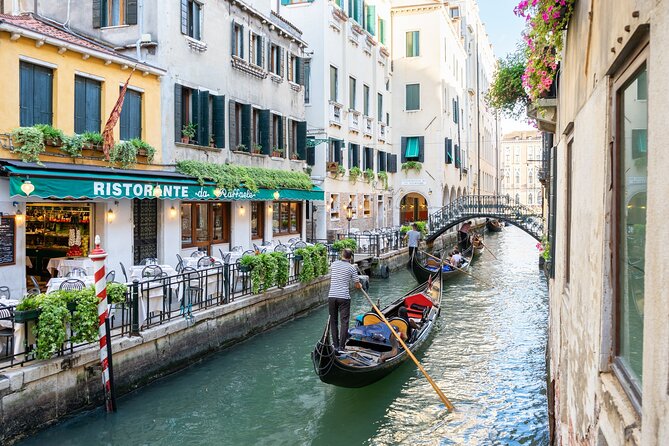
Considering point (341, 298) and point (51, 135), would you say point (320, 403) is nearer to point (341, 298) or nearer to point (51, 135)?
point (341, 298)

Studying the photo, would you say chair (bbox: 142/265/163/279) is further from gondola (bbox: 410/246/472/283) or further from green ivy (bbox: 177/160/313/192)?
gondola (bbox: 410/246/472/283)

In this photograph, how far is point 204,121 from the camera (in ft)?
46.5

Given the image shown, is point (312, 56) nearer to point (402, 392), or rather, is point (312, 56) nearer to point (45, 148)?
point (45, 148)

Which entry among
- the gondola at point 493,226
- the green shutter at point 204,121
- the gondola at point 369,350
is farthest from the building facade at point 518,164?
the gondola at point 369,350

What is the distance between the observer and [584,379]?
3322 millimetres

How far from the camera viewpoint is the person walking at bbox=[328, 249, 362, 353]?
350 inches

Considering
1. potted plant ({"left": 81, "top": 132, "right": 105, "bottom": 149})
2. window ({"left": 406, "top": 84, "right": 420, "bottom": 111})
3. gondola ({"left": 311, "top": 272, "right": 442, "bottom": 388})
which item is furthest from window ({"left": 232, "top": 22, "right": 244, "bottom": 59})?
window ({"left": 406, "top": 84, "right": 420, "bottom": 111})

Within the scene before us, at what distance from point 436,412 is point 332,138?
15403 millimetres

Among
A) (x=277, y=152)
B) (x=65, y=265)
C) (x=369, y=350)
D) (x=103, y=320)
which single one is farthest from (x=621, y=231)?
(x=277, y=152)

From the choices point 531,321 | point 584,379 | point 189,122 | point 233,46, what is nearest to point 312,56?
point 233,46

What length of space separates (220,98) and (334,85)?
897 cm

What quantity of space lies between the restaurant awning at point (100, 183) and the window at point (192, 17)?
344cm

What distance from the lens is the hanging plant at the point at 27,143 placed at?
30.6 feet

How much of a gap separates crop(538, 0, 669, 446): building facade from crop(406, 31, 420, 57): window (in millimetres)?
28154
